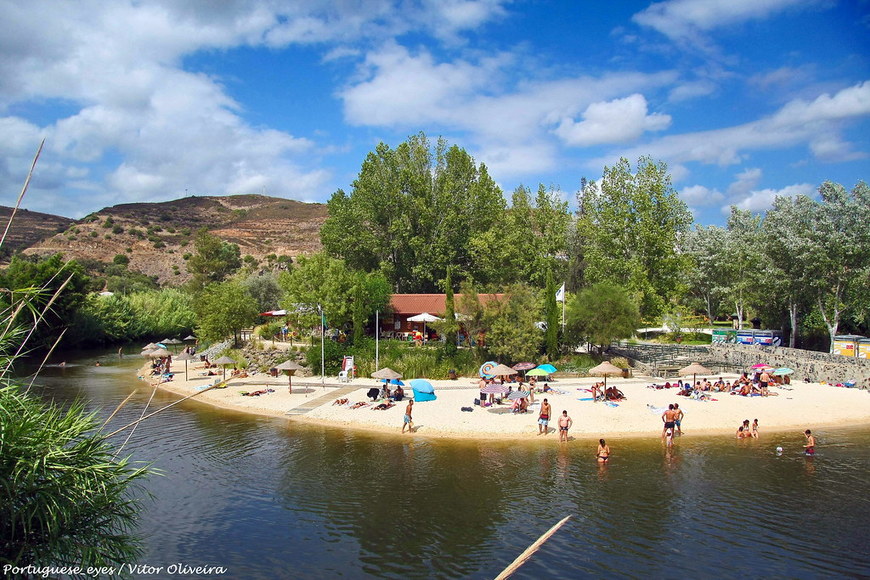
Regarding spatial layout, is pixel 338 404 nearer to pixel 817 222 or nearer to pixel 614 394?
pixel 614 394

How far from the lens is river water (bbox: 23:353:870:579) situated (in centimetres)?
1355

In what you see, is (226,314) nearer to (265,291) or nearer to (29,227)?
(265,291)

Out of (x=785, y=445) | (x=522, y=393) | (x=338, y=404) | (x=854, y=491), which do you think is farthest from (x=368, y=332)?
(x=854, y=491)

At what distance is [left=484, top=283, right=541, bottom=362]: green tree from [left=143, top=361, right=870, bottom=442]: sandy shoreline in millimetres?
3030

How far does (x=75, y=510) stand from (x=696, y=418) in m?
25.9

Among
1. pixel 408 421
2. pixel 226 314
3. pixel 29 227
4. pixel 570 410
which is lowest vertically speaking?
pixel 408 421

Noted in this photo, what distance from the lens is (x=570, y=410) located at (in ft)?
92.0

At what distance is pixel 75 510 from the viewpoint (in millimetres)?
8406

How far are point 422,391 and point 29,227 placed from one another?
142 metres

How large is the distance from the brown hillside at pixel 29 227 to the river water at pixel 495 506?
11924 centimetres

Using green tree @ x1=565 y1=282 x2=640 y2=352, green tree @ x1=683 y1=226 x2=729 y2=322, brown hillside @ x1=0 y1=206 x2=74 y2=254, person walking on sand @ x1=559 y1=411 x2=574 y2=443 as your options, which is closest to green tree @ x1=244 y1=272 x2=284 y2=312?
green tree @ x1=565 y1=282 x2=640 y2=352

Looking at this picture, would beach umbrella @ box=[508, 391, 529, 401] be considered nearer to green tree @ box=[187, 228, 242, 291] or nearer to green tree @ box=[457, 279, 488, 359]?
green tree @ box=[457, 279, 488, 359]

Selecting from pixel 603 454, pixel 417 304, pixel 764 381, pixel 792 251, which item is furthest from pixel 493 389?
pixel 792 251

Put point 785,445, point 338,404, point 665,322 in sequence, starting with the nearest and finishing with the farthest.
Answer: point 785,445 → point 338,404 → point 665,322
